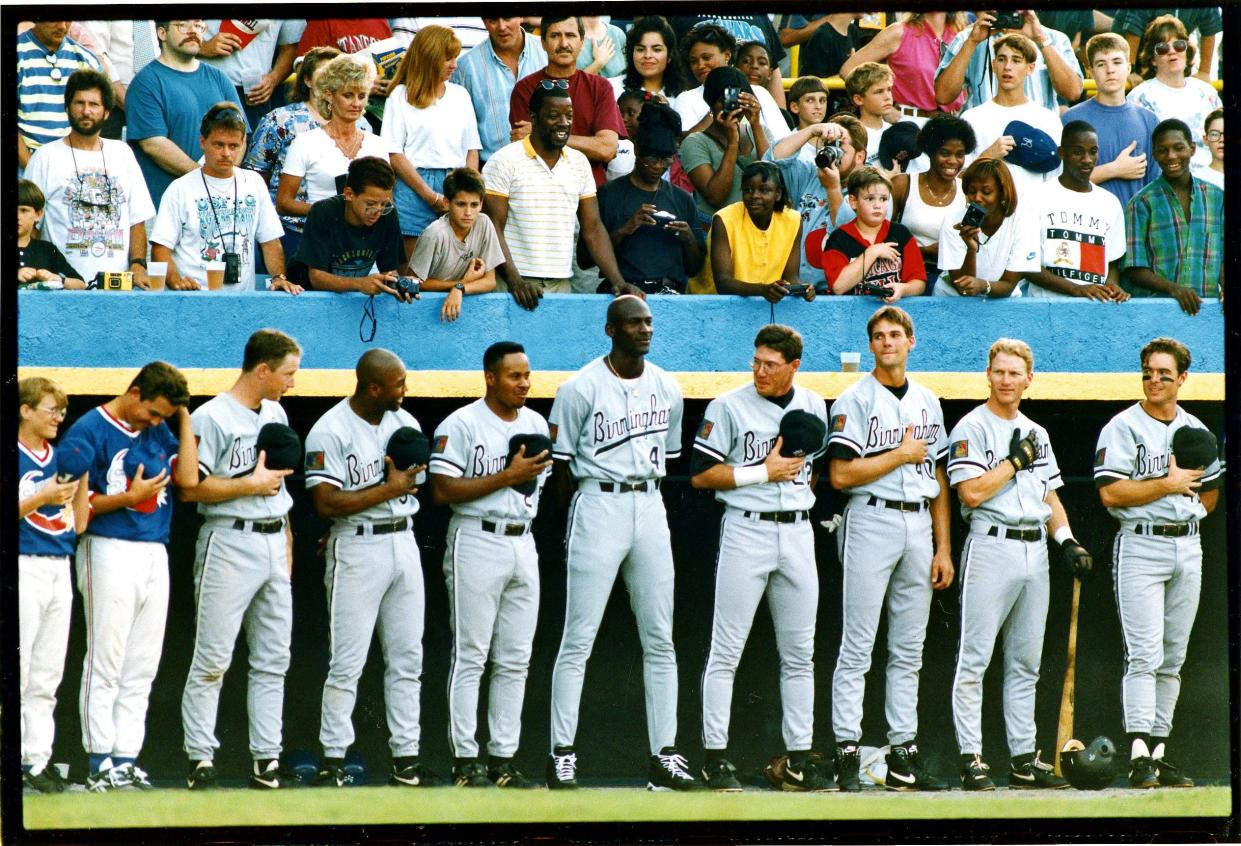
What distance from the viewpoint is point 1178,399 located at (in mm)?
7535

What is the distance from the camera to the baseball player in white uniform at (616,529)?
7301 mm

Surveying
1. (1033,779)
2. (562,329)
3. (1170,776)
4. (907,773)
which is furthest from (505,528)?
(1170,776)

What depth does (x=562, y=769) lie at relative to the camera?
729cm

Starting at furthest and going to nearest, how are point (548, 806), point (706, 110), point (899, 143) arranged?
point (706, 110), point (899, 143), point (548, 806)

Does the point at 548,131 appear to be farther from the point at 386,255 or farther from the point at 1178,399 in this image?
the point at 1178,399

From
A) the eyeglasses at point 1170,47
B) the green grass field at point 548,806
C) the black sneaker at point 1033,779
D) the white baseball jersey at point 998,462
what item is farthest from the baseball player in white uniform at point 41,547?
the eyeglasses at point 1170,47

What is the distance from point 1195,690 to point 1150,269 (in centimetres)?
177

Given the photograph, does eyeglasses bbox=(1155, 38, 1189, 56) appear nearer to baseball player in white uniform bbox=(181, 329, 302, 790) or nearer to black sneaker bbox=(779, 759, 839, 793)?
black sneaker bbox=(779, 759, 839, 793)

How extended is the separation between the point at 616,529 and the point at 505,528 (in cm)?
44

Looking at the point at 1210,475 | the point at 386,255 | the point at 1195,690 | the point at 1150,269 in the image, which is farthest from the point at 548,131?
the point at 1195,690

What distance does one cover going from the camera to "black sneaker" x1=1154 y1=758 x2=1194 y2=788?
758cm

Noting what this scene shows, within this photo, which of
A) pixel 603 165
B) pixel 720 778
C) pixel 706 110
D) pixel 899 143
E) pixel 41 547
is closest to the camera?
pixel 41 547

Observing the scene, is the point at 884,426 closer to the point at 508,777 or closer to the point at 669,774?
the point at 669,774

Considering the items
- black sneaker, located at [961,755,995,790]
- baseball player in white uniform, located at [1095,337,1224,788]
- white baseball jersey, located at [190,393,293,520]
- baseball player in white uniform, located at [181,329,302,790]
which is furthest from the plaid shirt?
white baseball jersey, located at [190,393,293,520]
